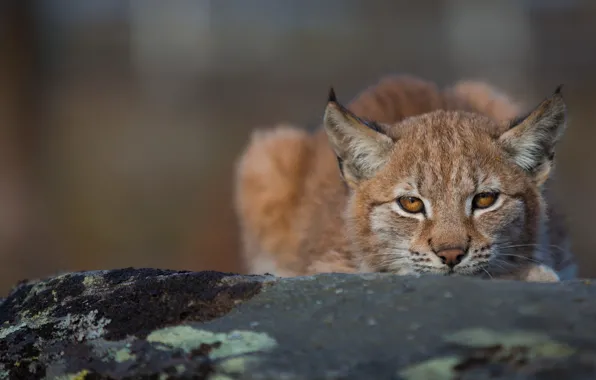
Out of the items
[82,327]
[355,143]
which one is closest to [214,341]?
[82,327]

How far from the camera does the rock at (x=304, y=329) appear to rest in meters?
3.07

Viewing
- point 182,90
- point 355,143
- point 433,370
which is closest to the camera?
point 433,370

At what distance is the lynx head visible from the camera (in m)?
5.10

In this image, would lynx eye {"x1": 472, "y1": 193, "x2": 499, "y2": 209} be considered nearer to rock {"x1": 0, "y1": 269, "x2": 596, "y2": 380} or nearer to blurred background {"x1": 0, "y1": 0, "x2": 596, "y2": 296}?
rock {"x1": 0, "y1": 269, "x2": 596, "y2": 380}

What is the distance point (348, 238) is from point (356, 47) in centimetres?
1609

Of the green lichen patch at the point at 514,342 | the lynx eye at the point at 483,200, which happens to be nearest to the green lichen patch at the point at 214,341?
the green lichen patch at the point at 514,342

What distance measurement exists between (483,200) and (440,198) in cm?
25

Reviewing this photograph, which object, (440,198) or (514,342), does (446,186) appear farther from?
(514,342)

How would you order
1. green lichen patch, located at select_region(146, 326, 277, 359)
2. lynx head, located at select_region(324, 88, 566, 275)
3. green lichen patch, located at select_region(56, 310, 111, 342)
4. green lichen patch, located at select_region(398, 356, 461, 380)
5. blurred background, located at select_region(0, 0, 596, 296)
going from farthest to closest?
1. blurred background, located at select_region(0, 0, 596, 296)
2. lynx head, located at select_region(324, 88, 566, 275)
3. green lichen patch, located at select_region(56, 310, 111, 342)
4. green lichen patch, located at select_region(146, 326, 277, 359)
5. green lichen patch, located at select_region(398, 356, 461, 380)

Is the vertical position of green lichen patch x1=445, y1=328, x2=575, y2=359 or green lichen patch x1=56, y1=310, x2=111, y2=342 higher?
green lichen patch x1=56, y1=310, x2=111, y2=342

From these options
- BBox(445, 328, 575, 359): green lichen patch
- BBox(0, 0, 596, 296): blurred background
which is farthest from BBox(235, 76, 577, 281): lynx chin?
BBox(0, 0, 596, 296): blurred background

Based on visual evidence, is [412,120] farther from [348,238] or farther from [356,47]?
[356,47]

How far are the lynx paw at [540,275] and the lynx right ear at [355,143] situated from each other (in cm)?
116

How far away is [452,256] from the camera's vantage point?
492 cm
